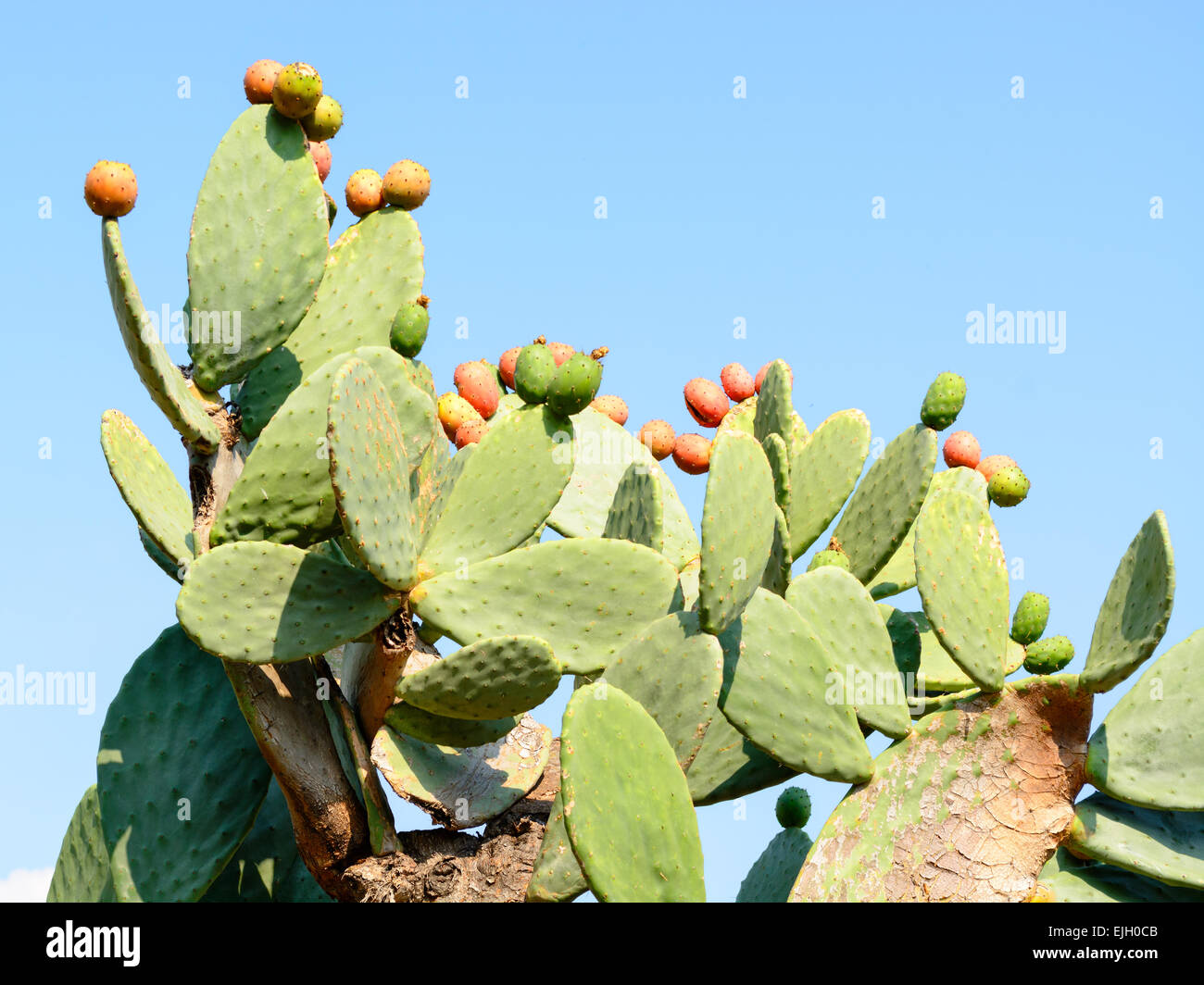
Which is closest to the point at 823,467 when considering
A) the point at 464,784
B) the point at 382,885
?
the point at 464,784

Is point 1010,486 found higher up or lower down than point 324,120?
Result: lower down

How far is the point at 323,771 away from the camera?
2.77 meters

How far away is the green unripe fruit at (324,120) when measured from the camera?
9.89 feet

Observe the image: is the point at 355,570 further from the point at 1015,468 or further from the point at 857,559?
the point at 1015,468

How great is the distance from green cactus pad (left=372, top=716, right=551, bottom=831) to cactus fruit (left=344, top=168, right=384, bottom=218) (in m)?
1.25

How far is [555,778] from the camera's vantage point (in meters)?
3.33

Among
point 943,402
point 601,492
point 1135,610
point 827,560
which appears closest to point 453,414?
point 601,492

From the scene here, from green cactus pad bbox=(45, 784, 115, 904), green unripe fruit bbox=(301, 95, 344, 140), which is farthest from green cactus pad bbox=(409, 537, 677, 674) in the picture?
green cactus pad bbox=(45, 784, 115, 904)

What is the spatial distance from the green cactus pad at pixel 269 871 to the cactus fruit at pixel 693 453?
1.57m

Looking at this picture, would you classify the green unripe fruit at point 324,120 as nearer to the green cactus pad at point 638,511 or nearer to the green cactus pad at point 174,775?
the green cactus pad at point 638,511

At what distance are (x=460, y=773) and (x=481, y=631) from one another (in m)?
0.69

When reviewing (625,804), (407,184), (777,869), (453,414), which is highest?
(407,184)

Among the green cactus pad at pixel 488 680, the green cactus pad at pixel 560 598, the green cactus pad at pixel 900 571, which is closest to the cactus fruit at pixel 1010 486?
the green cactus pad at pixel 900 571

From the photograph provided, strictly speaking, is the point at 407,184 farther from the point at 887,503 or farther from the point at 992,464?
the point at 992,464
